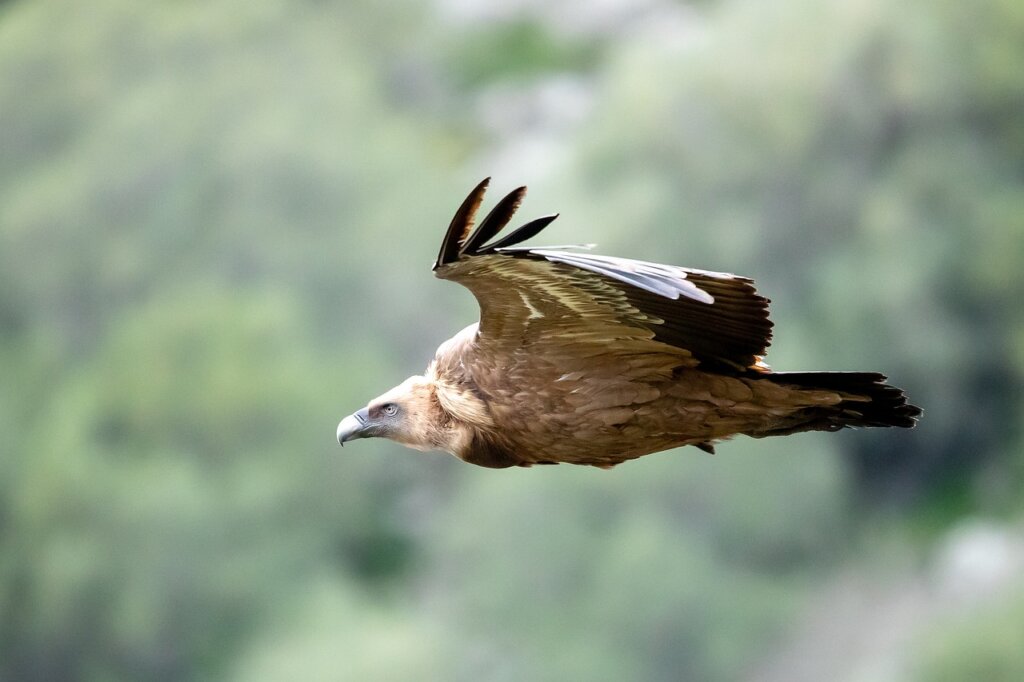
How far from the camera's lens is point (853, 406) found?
6.60 meters

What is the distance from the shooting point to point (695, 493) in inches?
1516

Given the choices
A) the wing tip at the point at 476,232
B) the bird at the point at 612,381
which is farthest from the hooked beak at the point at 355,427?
the wing tip at the point at 476,232

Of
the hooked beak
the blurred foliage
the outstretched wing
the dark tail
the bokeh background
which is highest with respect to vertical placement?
the bokeh background

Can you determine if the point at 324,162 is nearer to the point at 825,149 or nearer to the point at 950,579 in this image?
the point at 825,149

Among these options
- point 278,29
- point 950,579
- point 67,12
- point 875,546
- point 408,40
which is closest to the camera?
point 950,579

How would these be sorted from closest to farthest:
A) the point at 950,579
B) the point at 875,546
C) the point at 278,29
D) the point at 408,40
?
the point at 950,579 < the point at 875,546 < the point at 278,29 < the point at 408,40

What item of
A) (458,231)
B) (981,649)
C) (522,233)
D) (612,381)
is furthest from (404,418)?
(981,649)

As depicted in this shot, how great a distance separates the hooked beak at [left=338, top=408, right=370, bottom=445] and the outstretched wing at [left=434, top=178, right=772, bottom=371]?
83 centimetres

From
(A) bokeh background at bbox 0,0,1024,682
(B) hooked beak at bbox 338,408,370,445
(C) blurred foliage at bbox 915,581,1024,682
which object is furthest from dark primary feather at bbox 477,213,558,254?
(A) bokeh background at bbox 0,0,1024,682

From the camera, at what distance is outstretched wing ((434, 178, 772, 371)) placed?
557 centimetres

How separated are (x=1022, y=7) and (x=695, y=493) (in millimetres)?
15011

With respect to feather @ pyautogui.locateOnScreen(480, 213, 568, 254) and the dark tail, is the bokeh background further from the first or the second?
feather @ pyautogui.locateOnScreen(480, 213, 568, 254)

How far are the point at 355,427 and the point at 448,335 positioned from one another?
32.6 metres

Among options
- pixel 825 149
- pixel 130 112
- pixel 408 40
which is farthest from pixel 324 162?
pixel 825 149
